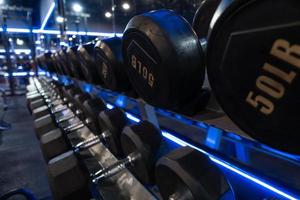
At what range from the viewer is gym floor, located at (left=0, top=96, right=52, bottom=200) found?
6.89 ft

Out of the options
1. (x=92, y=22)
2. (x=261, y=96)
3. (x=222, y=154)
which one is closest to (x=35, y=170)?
(x=222, y=154)

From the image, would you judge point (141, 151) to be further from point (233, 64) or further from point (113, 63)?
point (233, 64)

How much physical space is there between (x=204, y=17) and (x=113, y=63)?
1.58ft

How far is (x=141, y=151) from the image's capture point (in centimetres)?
99

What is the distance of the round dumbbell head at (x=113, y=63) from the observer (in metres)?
1.11

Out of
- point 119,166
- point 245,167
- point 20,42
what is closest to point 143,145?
point 119,166

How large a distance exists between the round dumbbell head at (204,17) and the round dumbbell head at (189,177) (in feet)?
2.10

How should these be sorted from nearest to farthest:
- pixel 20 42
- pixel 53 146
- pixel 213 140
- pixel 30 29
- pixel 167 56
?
1. pixel 167 56
2. pixel 213 140
3. pixel 53 146
4. pixel 30 29
5. pixel 20 42

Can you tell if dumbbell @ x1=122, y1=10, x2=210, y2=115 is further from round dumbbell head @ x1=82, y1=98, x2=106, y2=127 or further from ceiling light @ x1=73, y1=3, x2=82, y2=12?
ceiling light @ x1=73, y1=3, x2=82, y2=12

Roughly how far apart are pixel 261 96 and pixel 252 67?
6 cm

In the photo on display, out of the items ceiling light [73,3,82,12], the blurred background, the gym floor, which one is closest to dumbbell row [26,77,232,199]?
the gym floor

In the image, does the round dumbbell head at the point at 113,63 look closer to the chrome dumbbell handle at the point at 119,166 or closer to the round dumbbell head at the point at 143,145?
the round dumbbell head at the point at 143,145

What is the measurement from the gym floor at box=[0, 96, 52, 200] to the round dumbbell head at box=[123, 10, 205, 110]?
158cm

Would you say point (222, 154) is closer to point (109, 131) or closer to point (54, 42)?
point (109, 131)
